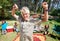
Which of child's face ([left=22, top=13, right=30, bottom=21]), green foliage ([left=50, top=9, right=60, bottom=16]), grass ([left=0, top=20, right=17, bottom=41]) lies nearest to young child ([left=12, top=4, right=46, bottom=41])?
child's face ([left=22, top=13, right=30, bottom=21])

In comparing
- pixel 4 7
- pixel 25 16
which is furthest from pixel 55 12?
pixel 4 7

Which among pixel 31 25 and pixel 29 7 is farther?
pixel 29 7

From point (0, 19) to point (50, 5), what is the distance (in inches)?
31.8

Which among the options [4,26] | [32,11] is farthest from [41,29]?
[4,26]

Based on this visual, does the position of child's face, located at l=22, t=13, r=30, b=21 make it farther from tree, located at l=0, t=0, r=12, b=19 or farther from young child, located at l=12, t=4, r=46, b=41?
tree, located at l=0, t=0, r=12, b=19

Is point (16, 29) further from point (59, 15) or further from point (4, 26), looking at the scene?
point (59, 15)

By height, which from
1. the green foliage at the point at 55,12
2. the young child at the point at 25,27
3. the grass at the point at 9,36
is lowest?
the grass at the point at 9,36

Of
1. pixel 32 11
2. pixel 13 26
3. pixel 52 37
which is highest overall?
pixel 32 11

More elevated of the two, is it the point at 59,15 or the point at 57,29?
the point at 59,15

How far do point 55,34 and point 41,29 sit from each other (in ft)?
0.74

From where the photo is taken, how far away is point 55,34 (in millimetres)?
2895

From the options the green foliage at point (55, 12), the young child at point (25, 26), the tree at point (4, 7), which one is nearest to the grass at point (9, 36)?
the tree at point (4, 7)

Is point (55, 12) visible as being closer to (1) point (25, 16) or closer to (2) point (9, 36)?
(1) point (25, 16)

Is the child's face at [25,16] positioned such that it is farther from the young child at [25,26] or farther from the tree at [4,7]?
the tree at [4,7]
